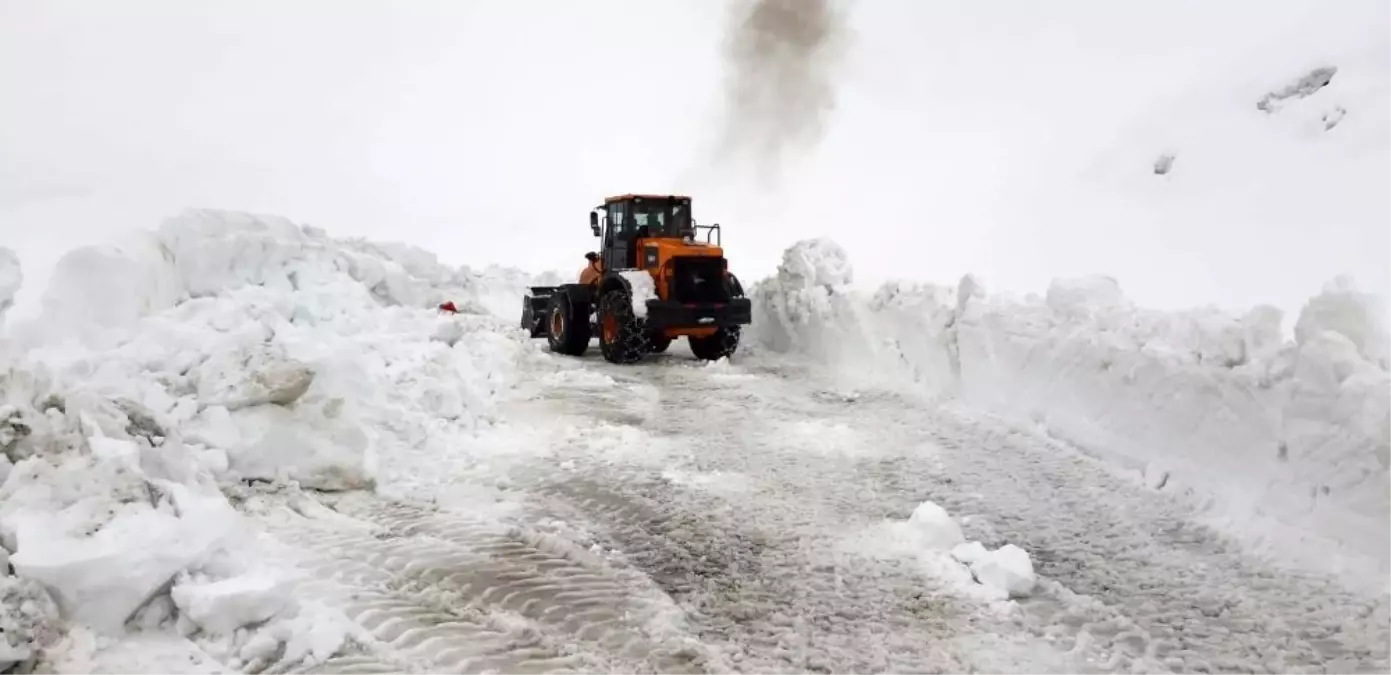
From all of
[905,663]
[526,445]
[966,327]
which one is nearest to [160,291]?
[526,445]

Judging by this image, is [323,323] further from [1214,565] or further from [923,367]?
[1214,565]

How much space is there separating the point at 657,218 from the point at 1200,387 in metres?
7.31

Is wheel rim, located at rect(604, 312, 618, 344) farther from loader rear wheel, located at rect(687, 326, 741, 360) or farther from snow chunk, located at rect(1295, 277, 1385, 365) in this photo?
snow chunk, located at rect(1295, 277, 1385, 365)

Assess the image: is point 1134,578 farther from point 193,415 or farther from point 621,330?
point 621,330

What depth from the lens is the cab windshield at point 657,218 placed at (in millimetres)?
11516

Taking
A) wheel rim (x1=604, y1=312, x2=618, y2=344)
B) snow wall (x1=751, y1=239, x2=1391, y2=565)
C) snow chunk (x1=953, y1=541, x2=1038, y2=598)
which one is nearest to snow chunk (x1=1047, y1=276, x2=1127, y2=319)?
snow wall (x1=751, y1=239, x2=1391, y2=565)

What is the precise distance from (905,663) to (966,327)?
5521 millimetres

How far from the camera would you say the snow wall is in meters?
4.51

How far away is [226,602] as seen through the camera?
3.14 metres

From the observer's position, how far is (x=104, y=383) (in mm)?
4906

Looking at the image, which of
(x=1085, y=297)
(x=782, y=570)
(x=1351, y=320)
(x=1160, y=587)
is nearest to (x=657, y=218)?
(x=1085, y=297)

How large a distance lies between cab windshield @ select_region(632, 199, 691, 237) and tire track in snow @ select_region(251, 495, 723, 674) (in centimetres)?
714

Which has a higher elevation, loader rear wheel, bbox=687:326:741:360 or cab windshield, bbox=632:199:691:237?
cab windshield, bbox=632:199:691:237

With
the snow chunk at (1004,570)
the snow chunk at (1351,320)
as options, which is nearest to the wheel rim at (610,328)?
the snow chunk at (1004,570)
